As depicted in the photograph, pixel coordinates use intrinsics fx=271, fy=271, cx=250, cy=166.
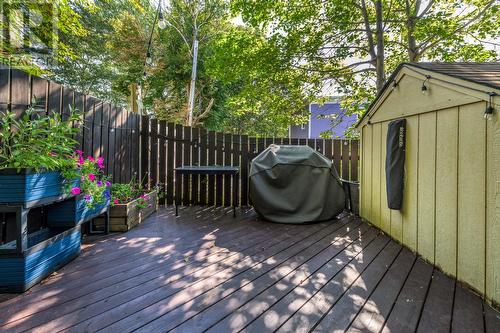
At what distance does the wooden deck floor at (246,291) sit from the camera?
161 cm

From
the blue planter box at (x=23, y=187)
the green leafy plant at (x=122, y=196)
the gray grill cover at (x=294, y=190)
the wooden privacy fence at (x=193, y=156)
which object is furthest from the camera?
the wooden privacy fence at (x=193, y=156)

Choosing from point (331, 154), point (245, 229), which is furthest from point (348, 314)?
point (331, 154)

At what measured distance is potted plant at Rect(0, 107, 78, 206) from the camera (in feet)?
6.33

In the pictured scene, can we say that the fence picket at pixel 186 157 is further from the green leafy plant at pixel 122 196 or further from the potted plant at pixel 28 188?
the potted plant at pixel 28 188

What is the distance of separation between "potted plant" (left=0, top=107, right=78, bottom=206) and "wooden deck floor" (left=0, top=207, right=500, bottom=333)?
28.0 inches

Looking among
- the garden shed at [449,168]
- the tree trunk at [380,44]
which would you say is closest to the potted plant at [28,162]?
the garden shed at [449,168]

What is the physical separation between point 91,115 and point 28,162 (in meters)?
1.58

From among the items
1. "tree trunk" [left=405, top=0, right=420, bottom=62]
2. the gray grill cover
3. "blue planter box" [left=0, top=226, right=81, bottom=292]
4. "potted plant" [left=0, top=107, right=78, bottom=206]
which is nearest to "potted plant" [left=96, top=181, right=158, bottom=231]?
"blue planter box" [left=0, top=226, right=81, bottom=292]

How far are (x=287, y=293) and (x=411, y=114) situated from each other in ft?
7.81

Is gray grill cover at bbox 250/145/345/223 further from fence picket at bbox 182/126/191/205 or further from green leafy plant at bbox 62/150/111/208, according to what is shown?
green leafy plant at bbox 62/150/111/208

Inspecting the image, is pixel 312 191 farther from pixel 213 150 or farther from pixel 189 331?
pixel 189 331

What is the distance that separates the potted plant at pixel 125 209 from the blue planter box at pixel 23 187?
58.1 inches

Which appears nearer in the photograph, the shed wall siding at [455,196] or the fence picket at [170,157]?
the shed wall siding at [455,196]

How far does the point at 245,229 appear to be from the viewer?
3824 millimetres
